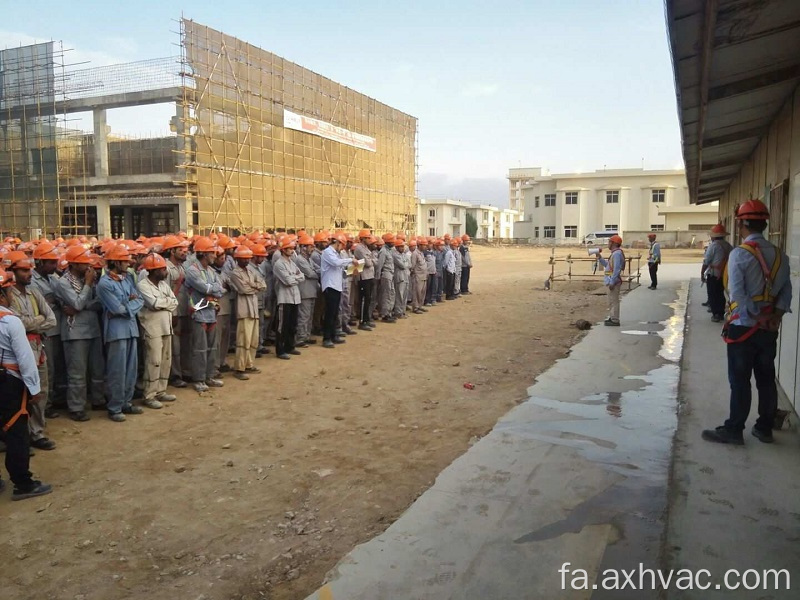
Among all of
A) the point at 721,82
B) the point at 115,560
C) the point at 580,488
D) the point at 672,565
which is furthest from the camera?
the point at 721,82

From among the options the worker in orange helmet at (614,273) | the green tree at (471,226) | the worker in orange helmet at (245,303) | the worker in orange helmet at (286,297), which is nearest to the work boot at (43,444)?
the worker in orange helmet at (245,303)

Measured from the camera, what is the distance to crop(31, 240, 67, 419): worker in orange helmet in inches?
250

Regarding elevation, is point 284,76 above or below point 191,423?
above

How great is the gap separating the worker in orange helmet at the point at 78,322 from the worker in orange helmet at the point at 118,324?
150mm

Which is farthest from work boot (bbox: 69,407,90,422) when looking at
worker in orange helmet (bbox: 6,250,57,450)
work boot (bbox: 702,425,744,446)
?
work boot (bbox: 702,425,744,446)

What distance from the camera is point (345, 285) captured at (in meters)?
11.1

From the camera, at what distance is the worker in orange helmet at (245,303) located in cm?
803

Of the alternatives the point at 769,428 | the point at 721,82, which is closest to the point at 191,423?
the point at 769,428

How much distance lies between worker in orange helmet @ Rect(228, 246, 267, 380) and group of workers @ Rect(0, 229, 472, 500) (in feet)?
0.05

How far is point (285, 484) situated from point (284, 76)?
26431 mm

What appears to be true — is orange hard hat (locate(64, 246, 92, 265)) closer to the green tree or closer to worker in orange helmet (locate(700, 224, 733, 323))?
worker in orange helmet (locate(700, 224, 733, 323))

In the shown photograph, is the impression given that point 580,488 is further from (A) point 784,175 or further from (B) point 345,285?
(B) point 345,285

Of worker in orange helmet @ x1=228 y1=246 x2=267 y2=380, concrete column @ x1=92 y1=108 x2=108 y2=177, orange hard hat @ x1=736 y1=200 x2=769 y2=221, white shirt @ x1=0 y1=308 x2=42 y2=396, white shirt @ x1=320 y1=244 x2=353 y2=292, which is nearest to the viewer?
white shirt @ x1=0 y1=308 x2=42 y2=396

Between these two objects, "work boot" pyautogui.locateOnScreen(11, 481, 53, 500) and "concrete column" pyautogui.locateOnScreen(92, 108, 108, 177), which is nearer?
"work boot" pyautogui.locateOnScreen(11, 481, 53, 500)
